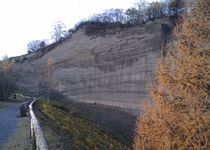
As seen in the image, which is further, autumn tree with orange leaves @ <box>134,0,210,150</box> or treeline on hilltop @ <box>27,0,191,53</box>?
treeline on hilltop @ <box>27,0,191,53</box>

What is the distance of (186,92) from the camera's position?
1066 centimetres

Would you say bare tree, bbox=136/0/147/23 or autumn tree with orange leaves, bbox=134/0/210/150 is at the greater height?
bare tree, bbox=136/0/147/23

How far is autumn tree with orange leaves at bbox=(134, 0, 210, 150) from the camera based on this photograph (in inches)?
398

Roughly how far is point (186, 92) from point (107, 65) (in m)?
41.3

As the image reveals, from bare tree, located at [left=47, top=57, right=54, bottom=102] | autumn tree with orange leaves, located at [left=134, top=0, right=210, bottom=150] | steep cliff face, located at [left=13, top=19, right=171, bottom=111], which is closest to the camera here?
autumn tree with orange leaves, located at [left=134, top=0, right=210, bottom=150]

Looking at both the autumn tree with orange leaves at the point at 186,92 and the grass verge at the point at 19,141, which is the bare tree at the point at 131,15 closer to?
the grass verge at the point at 19,141

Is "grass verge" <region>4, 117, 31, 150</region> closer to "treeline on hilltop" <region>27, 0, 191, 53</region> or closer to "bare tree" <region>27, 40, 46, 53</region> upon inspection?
"treeline on hilltop" <region>27, 0, 191, 53</region>

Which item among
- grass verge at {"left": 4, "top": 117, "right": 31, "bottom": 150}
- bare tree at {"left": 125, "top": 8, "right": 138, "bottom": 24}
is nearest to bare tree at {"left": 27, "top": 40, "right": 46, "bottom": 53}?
bare tree at {"left": 125, "top": 8, "right": 138, "bottom": 24}

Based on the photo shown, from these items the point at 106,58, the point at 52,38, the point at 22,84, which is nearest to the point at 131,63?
the point at 106,58

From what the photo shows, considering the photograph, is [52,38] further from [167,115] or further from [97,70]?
[167,115]

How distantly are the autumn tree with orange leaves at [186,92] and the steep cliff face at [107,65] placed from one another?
27.7 metres

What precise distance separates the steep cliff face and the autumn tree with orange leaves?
27.7m

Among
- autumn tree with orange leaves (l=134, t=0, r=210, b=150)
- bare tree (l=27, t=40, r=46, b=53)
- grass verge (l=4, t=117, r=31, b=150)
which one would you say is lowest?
grass verge (l=4, t=117, r=31, b=150)

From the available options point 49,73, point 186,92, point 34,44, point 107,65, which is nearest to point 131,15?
point 107,65
